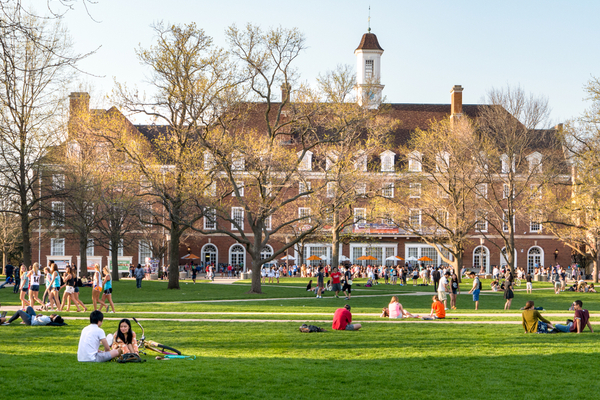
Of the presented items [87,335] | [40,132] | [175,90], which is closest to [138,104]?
[175,90]

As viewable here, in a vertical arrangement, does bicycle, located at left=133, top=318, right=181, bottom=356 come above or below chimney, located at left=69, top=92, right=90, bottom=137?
below

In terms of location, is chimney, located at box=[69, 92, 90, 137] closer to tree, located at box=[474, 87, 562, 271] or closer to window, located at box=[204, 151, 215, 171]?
window, located at box=[204, 151, 215, 171]

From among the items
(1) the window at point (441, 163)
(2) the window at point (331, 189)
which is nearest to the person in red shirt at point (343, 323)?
(2) the window at point (331, 189)

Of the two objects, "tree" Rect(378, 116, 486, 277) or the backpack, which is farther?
"tree" Rect(378, 116, 486, 277)

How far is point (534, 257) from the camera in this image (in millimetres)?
59250

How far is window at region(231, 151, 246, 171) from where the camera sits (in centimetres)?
2919

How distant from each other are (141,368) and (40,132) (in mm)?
25462

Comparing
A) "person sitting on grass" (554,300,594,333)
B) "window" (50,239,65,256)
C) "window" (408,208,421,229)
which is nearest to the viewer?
"person sitting on grass" (554,300,594,333)

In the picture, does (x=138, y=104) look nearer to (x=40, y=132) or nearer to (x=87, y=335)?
(x=40, y=132)

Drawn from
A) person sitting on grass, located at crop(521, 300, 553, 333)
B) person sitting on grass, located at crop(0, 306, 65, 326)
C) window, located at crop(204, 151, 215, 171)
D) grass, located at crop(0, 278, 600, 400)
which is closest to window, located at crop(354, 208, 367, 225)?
window, located at crop(204, 151, 215, 171)

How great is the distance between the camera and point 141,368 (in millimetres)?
9953

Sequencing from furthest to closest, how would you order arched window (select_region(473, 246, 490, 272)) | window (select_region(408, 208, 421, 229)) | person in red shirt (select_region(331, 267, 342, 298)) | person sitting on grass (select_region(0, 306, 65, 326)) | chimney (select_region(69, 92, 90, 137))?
arched window (select_region(473, 246, 490, 272))
window (select_region(408, 208, 421, 229))
chimney (select_region(69, 92, 90, 137))
person in red shirt (select_region(331, 267, 342, 298))
person sitting on grass (select_region(0, 306, 65, 326))

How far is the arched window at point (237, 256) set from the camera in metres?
59.5

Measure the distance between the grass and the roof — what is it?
172ft
